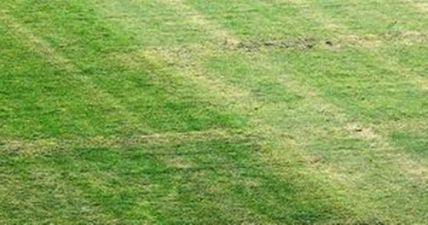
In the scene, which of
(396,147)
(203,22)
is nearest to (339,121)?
(396,147)

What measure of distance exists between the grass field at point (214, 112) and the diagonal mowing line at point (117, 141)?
2 centimetres

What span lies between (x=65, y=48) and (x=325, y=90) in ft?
11.7

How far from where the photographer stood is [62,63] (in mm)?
14914

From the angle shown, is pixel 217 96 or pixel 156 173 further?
pixel 217 96

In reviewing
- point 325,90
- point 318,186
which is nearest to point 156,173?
point 318,186

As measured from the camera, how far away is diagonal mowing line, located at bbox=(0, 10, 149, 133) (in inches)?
531

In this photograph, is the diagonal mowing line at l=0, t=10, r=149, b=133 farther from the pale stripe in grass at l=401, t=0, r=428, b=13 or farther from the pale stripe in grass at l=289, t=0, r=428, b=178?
the pale stripe in grass at l=401, t=0, r=428, b=13

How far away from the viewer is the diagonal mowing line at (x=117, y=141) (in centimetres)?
1251

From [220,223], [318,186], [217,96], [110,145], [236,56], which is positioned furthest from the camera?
[236,56]

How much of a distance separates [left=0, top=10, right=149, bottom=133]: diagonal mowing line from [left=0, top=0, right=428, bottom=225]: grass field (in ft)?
0.10

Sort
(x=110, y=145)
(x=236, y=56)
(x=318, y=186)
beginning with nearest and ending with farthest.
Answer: (x=318, y=186) → (x=110, y=145) → (x=236, y=56)

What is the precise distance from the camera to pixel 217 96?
13883mm

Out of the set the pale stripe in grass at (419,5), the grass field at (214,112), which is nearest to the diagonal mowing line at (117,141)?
the grass field at (214,112)

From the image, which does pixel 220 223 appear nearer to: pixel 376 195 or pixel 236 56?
pixel 376 195
